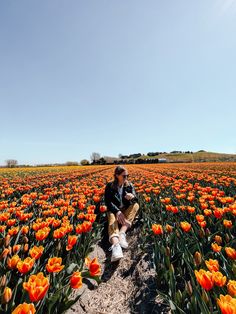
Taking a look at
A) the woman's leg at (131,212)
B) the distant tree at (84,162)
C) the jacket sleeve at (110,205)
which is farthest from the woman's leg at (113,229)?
the distant tree at (84,162)

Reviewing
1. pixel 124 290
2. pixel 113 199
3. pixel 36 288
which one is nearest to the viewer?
pixel 36 288

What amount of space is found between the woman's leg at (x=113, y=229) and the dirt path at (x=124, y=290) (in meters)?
0.32

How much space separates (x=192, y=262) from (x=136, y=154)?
115m

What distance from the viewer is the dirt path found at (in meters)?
2.17

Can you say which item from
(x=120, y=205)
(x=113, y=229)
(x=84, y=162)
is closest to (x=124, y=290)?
(x=113, y=229)

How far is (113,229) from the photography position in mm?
3732

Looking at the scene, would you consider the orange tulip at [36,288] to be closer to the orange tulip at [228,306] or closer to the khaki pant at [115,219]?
the orange tulip at [228,306]

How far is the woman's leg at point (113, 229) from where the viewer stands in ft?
11.2

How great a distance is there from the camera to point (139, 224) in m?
4.49

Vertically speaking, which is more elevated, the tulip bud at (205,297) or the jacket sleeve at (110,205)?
the jacket sleeve at (110,205)

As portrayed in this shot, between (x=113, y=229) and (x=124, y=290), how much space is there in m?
1.22

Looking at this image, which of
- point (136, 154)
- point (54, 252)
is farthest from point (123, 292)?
point (136, 154)

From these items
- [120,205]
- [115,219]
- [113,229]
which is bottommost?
[113,229]

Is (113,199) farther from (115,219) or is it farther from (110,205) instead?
(115,219)
